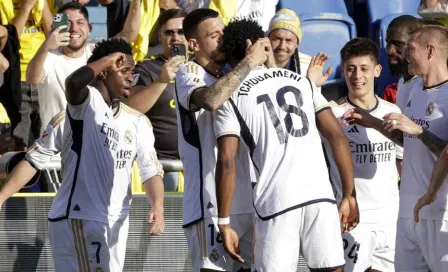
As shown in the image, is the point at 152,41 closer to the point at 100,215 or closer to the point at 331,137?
the point at 100,215

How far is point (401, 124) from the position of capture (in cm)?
740

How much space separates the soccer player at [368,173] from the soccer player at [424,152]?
20.9 inches

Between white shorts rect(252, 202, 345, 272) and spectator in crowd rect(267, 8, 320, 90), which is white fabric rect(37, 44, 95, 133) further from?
white shorts rect(252, 202, 345, 272)

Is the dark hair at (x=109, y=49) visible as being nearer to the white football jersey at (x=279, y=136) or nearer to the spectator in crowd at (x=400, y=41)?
the white football jersey at (x=279, y=136)

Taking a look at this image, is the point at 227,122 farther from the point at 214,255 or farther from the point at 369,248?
the point at 369,248

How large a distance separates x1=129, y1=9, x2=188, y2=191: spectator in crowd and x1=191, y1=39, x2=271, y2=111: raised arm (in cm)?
233

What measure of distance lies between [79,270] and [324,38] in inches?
237

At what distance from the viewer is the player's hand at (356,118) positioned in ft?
25.3

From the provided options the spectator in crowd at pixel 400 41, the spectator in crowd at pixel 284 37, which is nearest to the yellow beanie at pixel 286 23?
the spectator in crowd at pixel 284 37

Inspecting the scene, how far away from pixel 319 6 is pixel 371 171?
17.2 ft

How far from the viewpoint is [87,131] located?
793 centimetres

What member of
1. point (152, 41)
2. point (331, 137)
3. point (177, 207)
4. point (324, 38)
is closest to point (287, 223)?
Result: point (331, 137)

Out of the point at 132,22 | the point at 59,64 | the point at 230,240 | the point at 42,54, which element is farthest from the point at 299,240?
the point at 132,22

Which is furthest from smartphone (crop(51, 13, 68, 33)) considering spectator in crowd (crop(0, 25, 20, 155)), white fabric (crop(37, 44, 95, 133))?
spectator in crowd (crop(0, 25, 20, 155))
